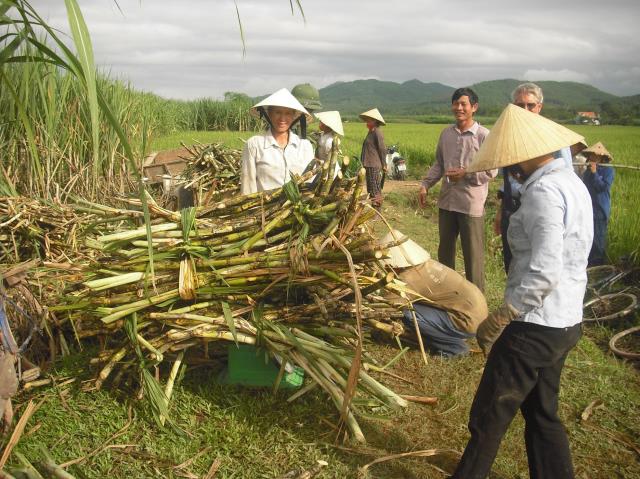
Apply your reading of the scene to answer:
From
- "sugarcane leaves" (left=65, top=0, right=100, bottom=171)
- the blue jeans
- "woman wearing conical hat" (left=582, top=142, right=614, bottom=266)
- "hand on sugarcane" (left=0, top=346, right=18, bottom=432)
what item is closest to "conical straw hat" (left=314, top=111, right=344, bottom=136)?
"woman wearing conical hat" (left=582, top=142, right=614, bottom=266)

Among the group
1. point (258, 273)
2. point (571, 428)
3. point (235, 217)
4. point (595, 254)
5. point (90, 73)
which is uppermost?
point (90, 73)

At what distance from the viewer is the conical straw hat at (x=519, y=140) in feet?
7.17

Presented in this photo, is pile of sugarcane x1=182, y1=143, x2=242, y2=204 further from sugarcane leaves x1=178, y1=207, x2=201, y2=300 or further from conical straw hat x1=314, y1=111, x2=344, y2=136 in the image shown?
sugarcane leaves x1=178, y1=207, x2=201, y2=300

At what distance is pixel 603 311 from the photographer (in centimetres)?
504

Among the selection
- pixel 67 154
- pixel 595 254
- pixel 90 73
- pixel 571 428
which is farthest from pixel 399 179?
pixel 90 73

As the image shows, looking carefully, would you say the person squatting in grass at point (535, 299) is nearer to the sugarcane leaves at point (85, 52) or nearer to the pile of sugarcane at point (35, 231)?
the sugarcane leaves at point (85, 52)

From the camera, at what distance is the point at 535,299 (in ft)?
6.92

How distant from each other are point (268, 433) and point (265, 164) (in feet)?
5.80

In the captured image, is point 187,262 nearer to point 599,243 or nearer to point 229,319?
point 229,319

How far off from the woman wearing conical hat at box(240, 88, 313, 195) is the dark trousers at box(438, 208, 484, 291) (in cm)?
156

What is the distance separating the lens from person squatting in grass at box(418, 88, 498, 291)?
14.3 ft

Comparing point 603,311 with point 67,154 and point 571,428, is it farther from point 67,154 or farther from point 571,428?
point 67,154

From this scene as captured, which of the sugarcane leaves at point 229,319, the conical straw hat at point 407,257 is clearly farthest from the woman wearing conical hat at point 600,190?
the sugarcane leaves at point 229,319

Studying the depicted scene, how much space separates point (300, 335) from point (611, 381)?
2.40 meters
